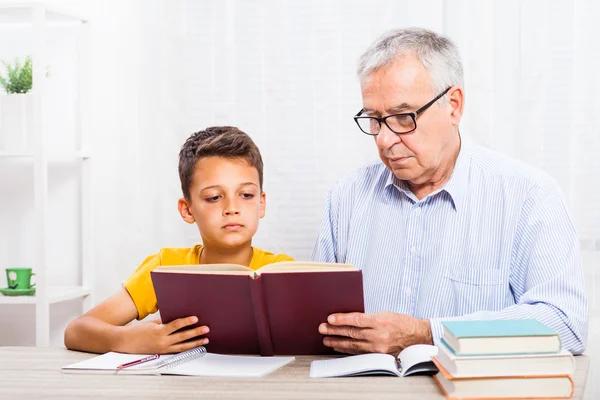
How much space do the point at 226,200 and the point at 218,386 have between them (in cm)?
68

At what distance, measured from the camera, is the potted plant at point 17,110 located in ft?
9.05

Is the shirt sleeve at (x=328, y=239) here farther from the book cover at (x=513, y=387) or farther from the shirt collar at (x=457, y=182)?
the book cover at (x=513, y=387)

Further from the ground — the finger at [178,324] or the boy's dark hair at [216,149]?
the boy's dark hair at [216,149]

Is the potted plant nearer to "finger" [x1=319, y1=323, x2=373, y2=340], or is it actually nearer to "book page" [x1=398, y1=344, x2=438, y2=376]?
"finger" [x1=319, y1=323, x2=373, y2=340]

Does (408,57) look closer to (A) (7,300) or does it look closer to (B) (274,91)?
(B) (274,91)

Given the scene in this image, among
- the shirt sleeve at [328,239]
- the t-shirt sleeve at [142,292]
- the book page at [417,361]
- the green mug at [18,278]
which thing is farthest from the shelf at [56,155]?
the book page at [417,361]

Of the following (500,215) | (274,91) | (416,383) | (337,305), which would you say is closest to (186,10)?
(274,91)

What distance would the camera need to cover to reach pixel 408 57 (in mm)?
1965

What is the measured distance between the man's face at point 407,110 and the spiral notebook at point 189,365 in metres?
0.62

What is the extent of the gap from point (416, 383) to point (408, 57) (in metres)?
0.89

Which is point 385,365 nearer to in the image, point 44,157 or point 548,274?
point 548,274

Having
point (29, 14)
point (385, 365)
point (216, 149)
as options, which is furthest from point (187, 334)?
point (29, 14)

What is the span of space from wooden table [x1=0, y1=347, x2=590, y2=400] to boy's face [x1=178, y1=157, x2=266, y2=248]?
513 millimetres

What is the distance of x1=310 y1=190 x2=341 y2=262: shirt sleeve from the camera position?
2240mm
